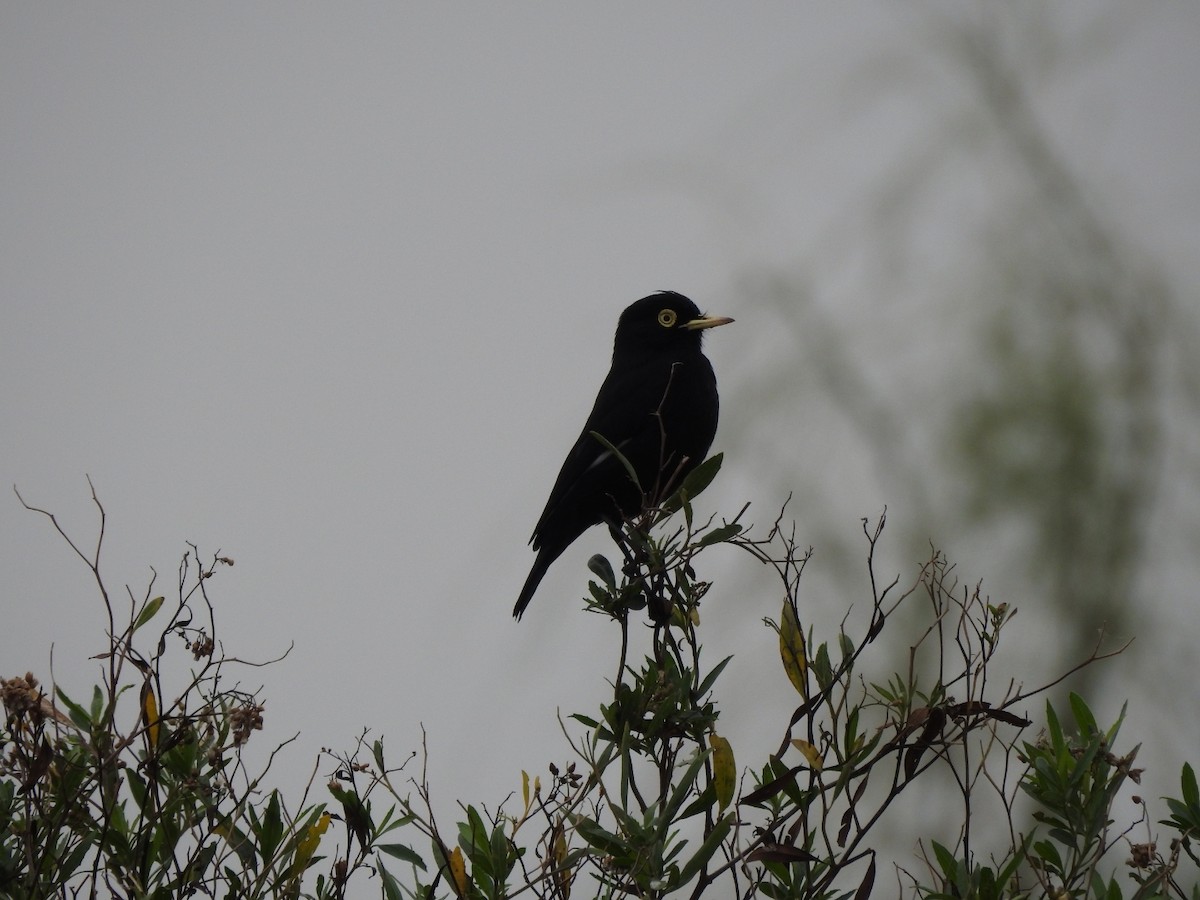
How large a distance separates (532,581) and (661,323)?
1.19m

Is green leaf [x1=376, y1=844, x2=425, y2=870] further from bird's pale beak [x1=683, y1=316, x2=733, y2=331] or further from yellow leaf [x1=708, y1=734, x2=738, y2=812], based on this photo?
bird's pale beak [x1=683, y1=316, x2=733, y2=331]

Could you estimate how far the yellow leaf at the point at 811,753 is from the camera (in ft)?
5.49

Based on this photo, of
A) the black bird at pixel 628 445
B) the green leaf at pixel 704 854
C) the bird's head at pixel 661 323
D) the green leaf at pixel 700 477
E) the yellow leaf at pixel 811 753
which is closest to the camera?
the green leaf at pixel 704 854

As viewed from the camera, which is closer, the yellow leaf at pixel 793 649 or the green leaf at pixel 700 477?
the yellow leaf at pixel 793 649

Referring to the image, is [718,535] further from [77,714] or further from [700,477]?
[77,714]

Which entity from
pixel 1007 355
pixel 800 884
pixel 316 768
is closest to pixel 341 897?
pixel 316 768

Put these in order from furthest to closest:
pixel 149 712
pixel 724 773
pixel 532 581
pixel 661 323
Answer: pixel 661 323
pixel 532 581
pixel 149 712
pixel 724 773

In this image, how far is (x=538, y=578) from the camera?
12.3 feet

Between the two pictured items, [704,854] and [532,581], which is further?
[532,581]

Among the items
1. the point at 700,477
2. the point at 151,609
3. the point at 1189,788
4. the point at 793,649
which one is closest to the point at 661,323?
the point at 700,477

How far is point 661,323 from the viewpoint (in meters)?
4.29

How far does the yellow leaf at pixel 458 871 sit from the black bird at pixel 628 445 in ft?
6.21

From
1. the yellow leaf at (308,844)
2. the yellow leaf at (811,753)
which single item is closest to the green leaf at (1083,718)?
the yellow leaf at (811,753)

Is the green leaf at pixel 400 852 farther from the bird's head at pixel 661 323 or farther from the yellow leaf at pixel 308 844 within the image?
the bird's head at pixel 661 323
